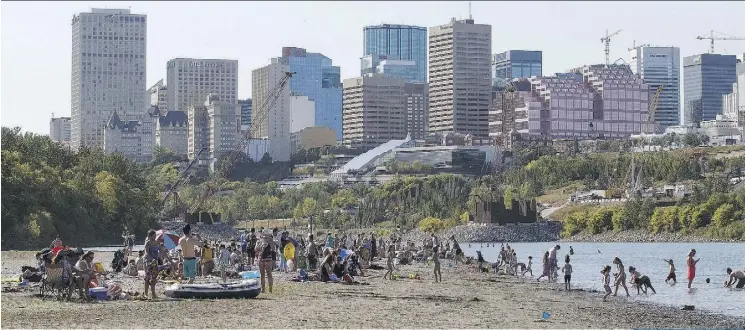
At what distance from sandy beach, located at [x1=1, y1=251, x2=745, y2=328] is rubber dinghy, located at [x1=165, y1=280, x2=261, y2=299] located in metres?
0.41

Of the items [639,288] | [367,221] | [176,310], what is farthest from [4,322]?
[367,221]

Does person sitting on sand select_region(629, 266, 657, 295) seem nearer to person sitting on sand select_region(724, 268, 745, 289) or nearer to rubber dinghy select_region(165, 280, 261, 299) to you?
person sitting on sand select_region(724, 268, 745, 289)

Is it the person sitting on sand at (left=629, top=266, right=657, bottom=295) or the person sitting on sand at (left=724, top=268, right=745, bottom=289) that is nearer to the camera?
the person sitting on sand at (left=629, top=266, right=657, bottom=295)

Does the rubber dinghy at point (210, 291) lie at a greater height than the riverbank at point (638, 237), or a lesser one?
greater


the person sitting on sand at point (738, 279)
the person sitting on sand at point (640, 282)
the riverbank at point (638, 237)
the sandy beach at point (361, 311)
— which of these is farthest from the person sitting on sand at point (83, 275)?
the riverbank at point (638, 237)

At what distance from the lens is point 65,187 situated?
97375 mm

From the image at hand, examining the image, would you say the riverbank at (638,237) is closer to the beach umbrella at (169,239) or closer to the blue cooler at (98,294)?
the beach umbrella at (169,239)

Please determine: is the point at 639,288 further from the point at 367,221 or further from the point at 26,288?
the point at 367,221

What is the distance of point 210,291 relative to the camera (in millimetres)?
33625

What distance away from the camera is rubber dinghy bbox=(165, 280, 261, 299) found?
33.6 m

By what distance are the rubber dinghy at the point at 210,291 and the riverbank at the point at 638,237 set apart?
404ft

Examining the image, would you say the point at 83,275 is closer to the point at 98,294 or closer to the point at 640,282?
the point at 98,294

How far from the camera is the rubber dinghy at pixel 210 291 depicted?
110 ft

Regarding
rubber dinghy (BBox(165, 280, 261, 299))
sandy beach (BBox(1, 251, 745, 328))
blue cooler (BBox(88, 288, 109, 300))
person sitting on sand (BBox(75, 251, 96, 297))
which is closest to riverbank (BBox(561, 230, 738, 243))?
sandy beach (BBox(1, 251, 745, 328))
